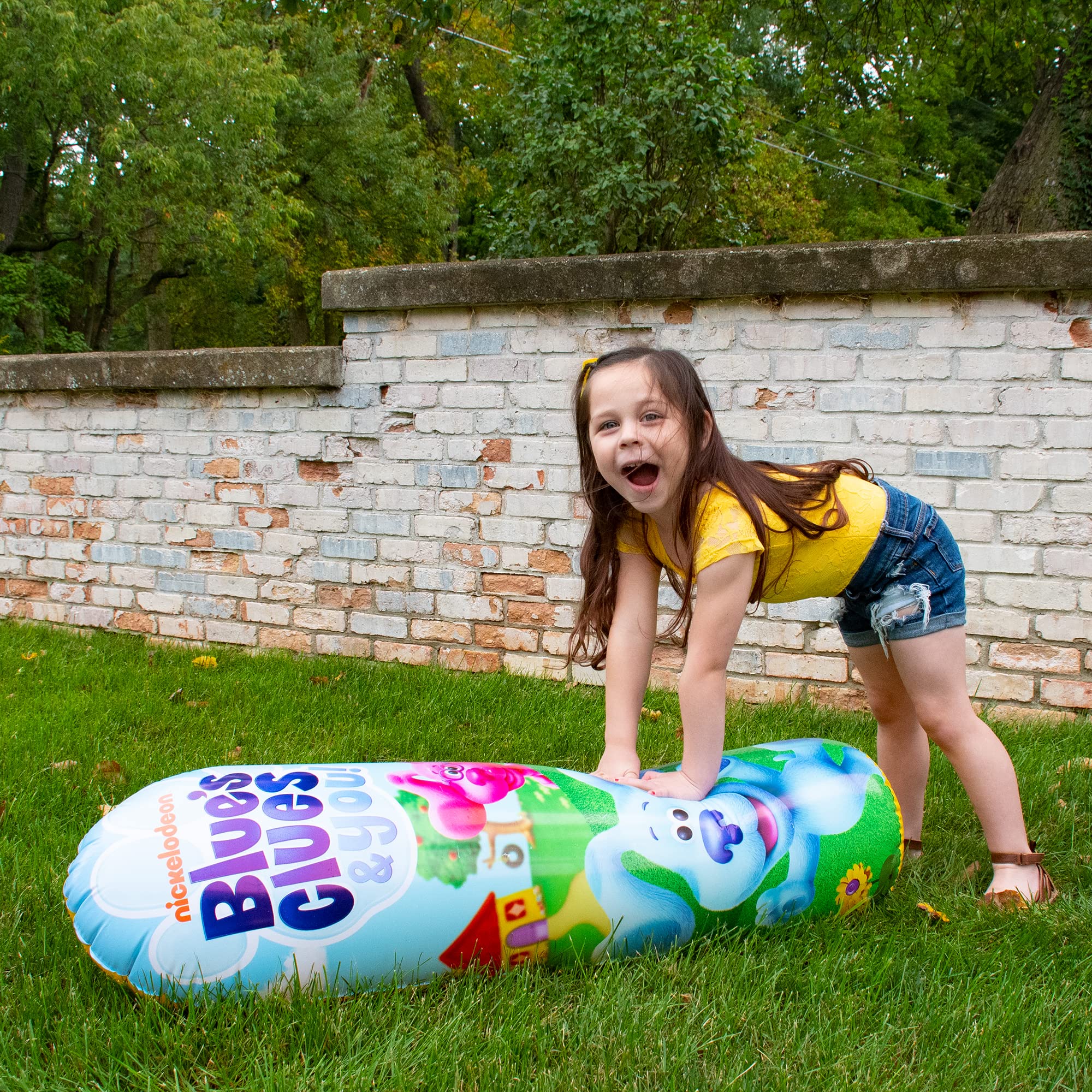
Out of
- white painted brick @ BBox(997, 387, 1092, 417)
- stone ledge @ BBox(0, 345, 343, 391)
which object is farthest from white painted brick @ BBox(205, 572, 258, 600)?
white painted brick @ BBox(997, 387, 1092, 417)

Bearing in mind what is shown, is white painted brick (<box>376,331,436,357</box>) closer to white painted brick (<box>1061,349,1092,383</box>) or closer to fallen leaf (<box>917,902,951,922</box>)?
white painted brick (<box>1061,349,1092,383</box>)

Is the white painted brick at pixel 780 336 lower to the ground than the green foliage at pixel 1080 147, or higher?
lower

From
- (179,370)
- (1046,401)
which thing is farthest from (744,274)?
(179,370)

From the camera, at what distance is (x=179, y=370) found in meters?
5.38

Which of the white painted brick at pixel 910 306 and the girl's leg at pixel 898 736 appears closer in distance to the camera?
the girl's leg at pixel 898 736

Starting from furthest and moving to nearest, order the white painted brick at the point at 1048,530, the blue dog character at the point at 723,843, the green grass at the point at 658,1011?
the white painted brick at the point at 1048,530
the blue dog character at the point at 723,843
the green grass at the point at 658,1011

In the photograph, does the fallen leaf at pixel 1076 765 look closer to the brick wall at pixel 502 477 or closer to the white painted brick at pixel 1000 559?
the brick wall at pixel 502 477

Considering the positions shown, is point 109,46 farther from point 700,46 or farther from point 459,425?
point 459,425

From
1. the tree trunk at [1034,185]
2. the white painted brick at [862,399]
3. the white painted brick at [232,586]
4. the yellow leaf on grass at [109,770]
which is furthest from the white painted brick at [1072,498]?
the tree trunk at [1034,185]

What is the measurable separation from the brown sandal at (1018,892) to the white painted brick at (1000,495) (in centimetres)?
197

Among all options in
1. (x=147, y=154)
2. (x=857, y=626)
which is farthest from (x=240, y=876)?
(x=147, y=154)

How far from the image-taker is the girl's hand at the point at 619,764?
2.38m

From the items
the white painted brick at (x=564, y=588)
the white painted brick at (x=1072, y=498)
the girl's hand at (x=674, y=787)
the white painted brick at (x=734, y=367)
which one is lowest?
the girl's hand at (x=674, y=787)

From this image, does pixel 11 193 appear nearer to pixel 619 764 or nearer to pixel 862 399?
pixel 862 399
